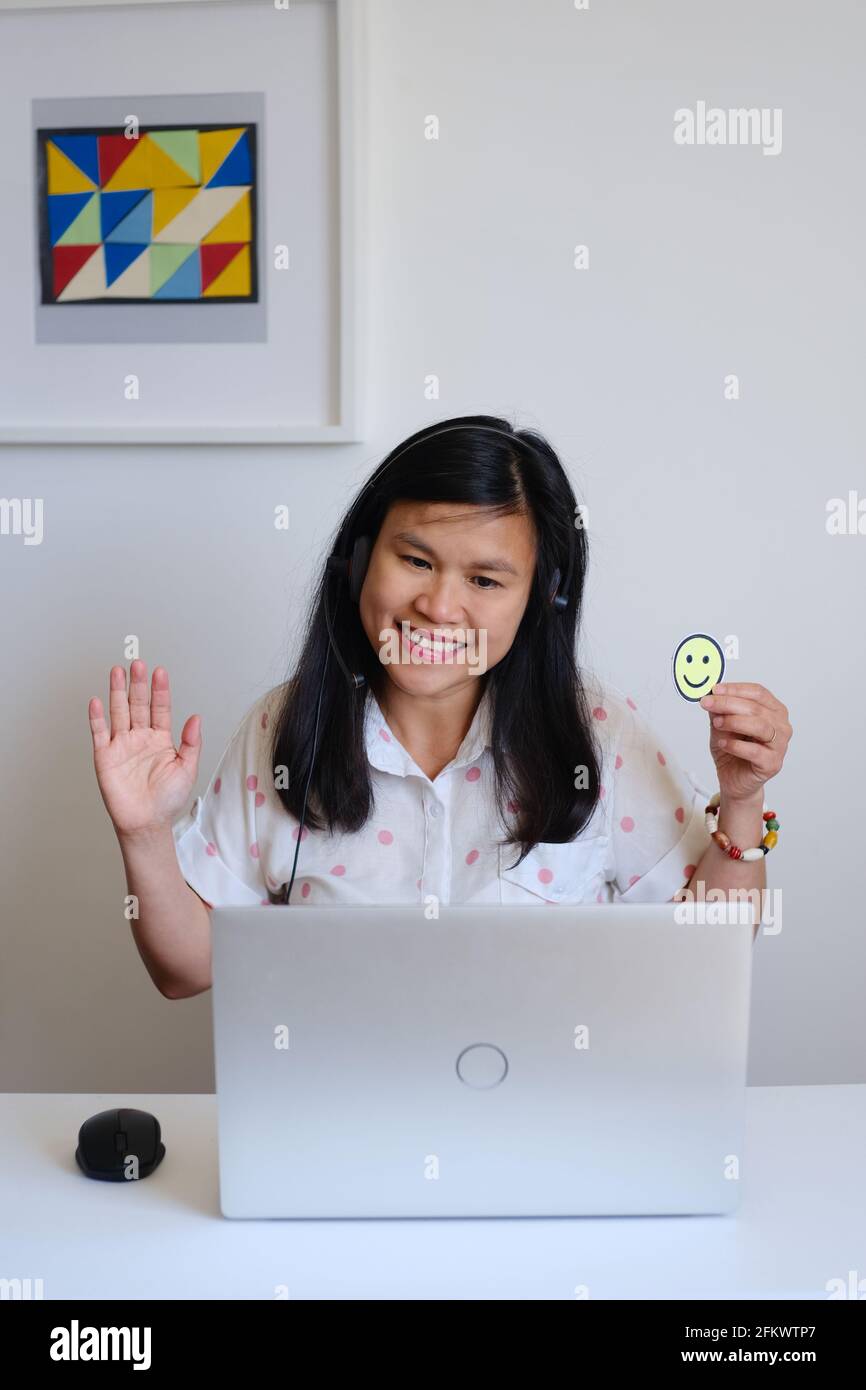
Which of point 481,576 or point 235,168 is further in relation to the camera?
point 235,168

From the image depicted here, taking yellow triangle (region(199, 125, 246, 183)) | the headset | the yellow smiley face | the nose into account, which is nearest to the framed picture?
yellow triangle (region(199, 125, 246, 183))

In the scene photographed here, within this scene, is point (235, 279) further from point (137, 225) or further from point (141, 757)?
point (141, 757)

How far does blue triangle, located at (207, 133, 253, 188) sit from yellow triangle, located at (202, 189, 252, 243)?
2 cm

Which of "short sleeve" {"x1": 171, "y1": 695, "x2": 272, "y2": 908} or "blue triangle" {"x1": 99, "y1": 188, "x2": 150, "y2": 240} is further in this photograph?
"blue triangle" {"x1": 99, "y1": 188, "x2": 150, "y2": 240}

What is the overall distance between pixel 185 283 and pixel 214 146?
20cm

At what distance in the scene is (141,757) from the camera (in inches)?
56.5

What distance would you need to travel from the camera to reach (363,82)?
1900mm

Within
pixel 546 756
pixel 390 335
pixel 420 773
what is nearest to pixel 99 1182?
pixel 420 773

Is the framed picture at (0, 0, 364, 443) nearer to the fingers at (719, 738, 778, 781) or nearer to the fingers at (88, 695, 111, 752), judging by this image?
the fingers at (88, 695, 111, 752)

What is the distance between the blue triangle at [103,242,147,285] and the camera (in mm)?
1977

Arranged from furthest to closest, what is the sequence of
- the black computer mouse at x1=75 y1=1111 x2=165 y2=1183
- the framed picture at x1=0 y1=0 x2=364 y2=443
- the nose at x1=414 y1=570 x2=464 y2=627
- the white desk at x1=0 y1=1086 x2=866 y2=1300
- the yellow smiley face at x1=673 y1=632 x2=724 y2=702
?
the framed picture at x1=0 y1=0 x2=364 y2=443, the nose at x1=414 y1=570 x2=464 y2=627, the yellow smiley face at x1=673 y1=632 x2=724 y2=702, the black computer mouse at x1=75 y1=1111 x2=165 y2=1183, the white desk at x1=0 y1=1086 x2=866 y2=1300

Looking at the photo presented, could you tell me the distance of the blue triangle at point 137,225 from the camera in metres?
1.96

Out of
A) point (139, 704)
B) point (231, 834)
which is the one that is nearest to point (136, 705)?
point (139, 704)
